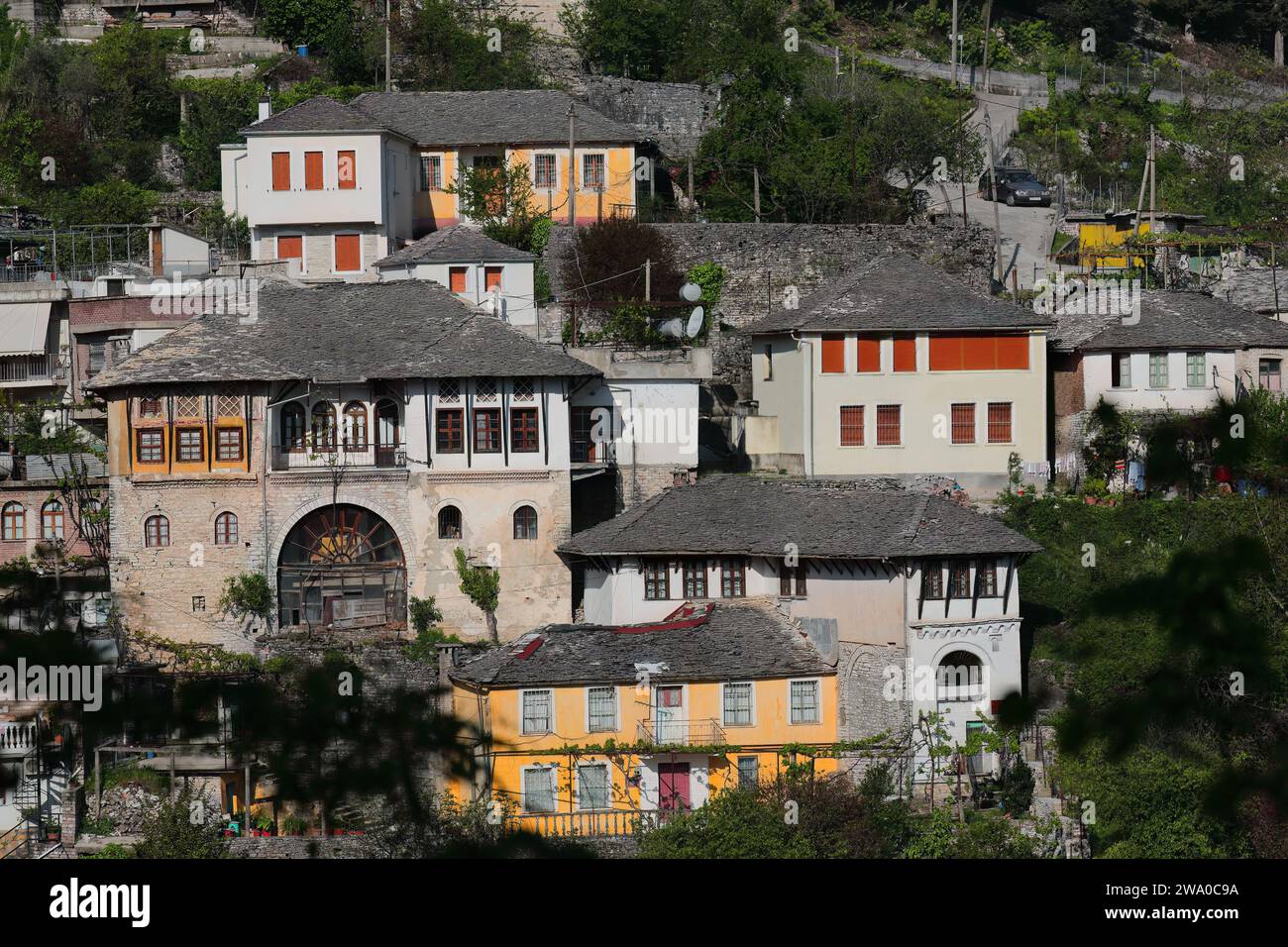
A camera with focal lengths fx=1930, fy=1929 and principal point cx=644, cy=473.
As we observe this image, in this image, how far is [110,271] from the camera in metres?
49.8

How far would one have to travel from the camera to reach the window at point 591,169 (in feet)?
174

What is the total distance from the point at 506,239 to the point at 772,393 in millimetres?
9702

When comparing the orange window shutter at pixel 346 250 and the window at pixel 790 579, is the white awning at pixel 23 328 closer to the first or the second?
the orange window shutter at pixel 346 250

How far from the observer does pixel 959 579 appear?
35125 mm

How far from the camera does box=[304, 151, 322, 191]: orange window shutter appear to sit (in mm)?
Result: 49594

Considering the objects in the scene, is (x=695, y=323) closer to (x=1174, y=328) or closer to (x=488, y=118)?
(x=1174, y=328)

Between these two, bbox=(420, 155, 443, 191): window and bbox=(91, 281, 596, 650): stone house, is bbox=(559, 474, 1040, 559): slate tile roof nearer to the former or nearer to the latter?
bbox=(91, 281, 596, 650): stone house

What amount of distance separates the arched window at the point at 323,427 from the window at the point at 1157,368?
59.0 ft

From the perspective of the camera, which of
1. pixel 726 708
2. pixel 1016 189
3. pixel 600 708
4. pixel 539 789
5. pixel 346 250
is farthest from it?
pixel 1016 189

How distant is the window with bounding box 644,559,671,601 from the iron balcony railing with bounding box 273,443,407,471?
547 cm

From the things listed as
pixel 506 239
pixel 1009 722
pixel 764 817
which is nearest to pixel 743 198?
pixel 506 239

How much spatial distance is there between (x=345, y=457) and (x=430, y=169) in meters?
16.4

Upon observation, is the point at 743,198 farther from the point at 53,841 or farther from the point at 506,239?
the point at 53,841

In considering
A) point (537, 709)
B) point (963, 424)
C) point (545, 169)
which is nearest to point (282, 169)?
point (545, 169)
